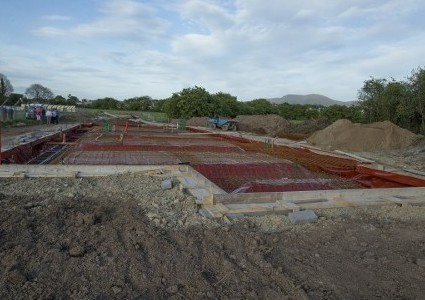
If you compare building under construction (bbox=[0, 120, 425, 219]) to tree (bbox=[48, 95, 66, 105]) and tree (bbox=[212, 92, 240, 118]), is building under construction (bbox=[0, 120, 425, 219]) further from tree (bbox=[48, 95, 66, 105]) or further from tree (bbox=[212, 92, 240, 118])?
tree (bbox=[48, 95, 66, 105])

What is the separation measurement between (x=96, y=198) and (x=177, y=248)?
84.7 inches

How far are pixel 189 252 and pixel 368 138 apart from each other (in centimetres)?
1630

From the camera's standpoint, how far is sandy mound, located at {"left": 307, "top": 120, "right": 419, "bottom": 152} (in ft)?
59.5

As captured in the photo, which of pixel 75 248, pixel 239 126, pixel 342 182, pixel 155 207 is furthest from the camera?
pixel 239 126

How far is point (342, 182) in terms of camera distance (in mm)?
9273

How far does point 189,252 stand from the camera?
3.90 metres

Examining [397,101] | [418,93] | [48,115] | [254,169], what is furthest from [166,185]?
[48,115]

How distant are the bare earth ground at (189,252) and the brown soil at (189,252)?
0.03 feet

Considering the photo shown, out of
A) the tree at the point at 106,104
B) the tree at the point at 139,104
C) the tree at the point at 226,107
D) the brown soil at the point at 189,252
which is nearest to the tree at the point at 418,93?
the brown soil at the point at 189,252

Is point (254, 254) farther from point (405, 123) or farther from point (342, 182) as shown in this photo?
point (405, 123)

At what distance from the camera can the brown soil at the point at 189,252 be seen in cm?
319

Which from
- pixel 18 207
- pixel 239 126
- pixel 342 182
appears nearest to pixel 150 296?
pixel 18 207

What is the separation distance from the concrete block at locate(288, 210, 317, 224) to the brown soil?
3.3 inches

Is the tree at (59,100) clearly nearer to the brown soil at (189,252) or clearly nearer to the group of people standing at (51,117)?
the group of people standing at (51,117)
